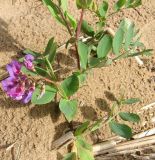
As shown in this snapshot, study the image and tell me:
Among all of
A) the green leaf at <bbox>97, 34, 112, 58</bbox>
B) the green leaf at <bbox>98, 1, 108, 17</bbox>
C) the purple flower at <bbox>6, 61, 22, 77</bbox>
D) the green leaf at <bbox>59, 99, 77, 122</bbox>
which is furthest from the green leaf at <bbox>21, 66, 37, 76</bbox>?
the green leaf at <bbox>98, 1, 108, 17</bbox>

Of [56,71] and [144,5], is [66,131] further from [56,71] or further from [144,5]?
[144,5]

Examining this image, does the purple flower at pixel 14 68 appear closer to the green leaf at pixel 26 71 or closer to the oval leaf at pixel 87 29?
the green leaf at pixel 26 71

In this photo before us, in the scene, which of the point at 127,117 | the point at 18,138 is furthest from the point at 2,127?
the point at 127,117

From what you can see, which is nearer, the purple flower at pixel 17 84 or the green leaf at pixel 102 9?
the purple flower at pixel 17 84

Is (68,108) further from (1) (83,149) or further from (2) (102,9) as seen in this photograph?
(2) (102,9)

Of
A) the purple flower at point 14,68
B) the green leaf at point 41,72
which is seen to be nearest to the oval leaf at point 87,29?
the green leaf at point 41,72

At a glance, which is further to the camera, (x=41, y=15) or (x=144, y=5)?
(x=144, y=5)
